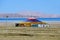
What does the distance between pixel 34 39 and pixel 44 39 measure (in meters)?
0.55

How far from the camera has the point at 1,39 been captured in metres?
11.3

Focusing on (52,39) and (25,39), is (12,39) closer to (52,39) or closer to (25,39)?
(25,39)

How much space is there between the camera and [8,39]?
11273mm

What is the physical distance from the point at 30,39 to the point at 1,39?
158 cm

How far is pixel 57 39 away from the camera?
448 inches

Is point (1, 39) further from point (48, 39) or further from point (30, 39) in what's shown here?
point (48, 39)

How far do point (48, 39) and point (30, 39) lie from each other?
98 centimetres

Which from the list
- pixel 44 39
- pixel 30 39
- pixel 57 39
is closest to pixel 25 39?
pixel 30 39

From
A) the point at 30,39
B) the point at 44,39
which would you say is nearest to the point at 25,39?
the point at 30,39

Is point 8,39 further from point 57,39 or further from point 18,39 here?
point 57,39

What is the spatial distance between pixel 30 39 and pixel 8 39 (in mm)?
1199

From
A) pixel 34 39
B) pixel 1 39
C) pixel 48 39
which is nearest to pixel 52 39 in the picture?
pixel 48 39

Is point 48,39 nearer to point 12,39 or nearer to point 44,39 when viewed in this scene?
point 44,39

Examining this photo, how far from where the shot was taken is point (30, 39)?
11.2m
